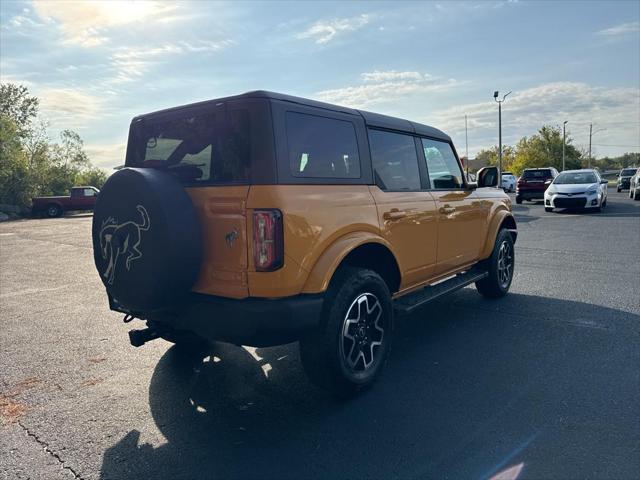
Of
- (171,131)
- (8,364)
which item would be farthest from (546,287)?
(8,364)

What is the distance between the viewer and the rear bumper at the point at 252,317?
282cm

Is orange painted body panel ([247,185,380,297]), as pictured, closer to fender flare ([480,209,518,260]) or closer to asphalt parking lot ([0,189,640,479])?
asphalt parking lot ([0,189,640,479])

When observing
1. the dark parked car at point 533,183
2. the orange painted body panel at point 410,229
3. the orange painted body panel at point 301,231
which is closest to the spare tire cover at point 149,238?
the orange painted body panel at point 301,231

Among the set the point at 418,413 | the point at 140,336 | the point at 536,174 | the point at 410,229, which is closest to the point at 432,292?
the point at 410,229

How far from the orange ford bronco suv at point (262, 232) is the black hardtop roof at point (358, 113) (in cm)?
2

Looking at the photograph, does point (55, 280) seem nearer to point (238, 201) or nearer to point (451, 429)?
point (238, 201)

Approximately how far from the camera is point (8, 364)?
13.8ft

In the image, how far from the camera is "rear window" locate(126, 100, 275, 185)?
115 inches

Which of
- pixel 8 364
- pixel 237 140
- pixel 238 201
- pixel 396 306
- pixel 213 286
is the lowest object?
pixel 8 364

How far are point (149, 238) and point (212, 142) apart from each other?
31.4 inches

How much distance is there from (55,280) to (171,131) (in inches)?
230

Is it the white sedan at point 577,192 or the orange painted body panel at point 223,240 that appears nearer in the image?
the orange painted body panel at point 223,240

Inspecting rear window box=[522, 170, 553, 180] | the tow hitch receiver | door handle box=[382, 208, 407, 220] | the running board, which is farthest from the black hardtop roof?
rear window box=[522, 170, 553, 180]

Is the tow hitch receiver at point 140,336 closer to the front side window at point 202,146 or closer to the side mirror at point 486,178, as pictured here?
the front side window at point 202,146
